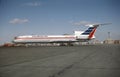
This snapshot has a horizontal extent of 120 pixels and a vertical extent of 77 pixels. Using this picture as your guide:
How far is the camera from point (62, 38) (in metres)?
74.2

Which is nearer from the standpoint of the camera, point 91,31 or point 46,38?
point 91,31

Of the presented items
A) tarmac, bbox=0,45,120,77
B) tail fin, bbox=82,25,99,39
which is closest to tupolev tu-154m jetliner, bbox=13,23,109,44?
tail fin, bbox=82,25,99,39

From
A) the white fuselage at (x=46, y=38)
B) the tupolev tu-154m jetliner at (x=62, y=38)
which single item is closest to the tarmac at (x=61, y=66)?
the tupolev tu-154m jetliner at (x=62, y=38)

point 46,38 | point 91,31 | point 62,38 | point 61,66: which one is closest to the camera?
point 61,66

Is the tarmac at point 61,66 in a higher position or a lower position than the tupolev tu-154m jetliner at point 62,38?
lower

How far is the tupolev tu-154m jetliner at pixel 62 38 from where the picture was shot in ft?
238

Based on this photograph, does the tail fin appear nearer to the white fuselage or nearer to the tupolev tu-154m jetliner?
the tupolev tu-154m jetliner

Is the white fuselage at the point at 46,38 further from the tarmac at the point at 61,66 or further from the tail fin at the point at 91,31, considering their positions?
the tarmac at the point at 61,66

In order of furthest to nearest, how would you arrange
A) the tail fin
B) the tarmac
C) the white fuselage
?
the white fuselage
the tail fin
the tarmac

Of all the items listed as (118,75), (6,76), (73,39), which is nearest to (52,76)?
(6,76)

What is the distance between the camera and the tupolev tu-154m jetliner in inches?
2859

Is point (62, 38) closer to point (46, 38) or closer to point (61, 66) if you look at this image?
point (46, 38)

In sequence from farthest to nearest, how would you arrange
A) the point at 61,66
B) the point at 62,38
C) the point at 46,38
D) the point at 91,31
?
the point at 46,38
the point at 62,38
the point at 91,31
the point at 61,66

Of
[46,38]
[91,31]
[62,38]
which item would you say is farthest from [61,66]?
[46,38]
